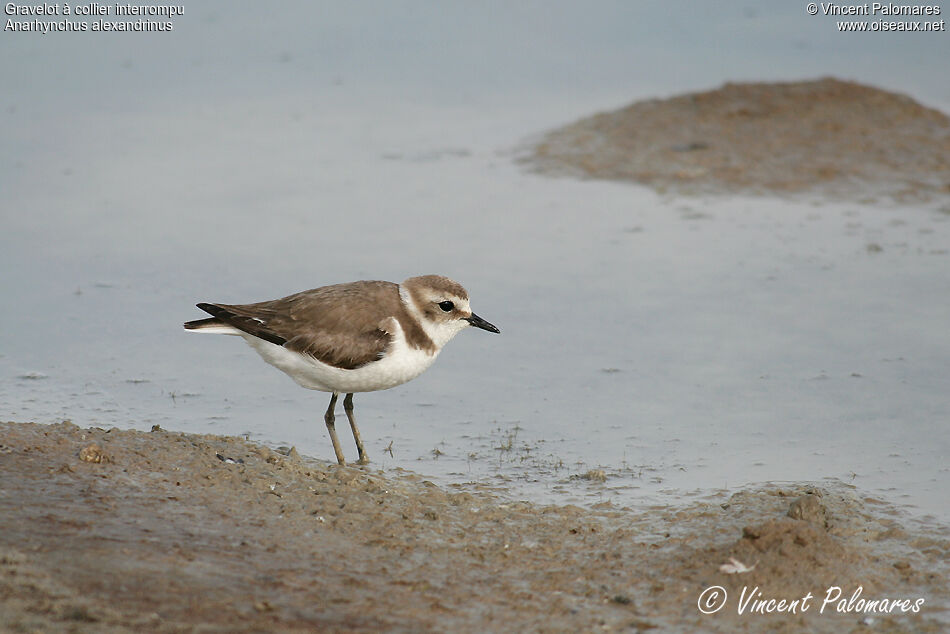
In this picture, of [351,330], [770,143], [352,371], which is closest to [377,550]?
[352,371]

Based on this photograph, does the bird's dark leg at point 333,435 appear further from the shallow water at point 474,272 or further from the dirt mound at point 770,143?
the dirt mound at point 770,143

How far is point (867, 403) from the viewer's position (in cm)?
841

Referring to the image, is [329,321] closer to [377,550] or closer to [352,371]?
[352,371]

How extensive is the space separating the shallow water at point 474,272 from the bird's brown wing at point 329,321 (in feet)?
2.57

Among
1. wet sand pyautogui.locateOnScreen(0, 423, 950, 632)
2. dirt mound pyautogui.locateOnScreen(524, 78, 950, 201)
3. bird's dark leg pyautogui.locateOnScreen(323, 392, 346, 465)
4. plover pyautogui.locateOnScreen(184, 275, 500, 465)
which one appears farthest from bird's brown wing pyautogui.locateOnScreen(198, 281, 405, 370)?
dirt mound pyautogui.locateOnScreen(524, 78, 950, 201)

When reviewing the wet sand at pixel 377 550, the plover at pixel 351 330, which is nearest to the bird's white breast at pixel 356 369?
the plover at pixel 351 330

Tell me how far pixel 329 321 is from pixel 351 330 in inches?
6.2

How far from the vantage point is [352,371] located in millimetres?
7363

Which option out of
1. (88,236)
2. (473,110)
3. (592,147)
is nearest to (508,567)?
(88,236)

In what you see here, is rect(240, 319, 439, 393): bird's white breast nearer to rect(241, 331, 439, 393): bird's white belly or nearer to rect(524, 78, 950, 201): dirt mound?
rect(241, 331, 439, 393): bird's white belly

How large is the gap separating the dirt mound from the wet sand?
621 centimetres

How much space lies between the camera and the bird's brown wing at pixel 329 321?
7.35 metres

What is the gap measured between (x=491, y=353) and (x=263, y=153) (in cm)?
492

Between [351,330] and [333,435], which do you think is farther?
[333,435]
